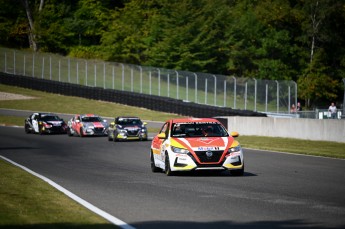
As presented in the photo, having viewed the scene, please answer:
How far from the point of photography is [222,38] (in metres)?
84.0

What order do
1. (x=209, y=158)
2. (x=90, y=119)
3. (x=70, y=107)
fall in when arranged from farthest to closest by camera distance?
(x=70, y=107), (x=90, y=119), (x=209, y=158)

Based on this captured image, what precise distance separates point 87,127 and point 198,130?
81.1 ft

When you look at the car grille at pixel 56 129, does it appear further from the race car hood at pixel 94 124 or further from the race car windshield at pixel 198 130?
the race car windshield at pixel 198 130

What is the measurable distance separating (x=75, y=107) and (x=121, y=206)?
51105mm

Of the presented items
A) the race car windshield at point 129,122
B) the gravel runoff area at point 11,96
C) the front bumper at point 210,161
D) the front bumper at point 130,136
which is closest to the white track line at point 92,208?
the front bumper at point 210,161

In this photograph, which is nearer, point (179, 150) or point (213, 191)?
point (213, 191)

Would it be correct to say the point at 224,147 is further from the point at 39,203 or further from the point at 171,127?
the point at 39,203

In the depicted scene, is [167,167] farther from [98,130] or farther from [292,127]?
[98,130]

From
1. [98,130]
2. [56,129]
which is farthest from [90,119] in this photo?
[56,129]

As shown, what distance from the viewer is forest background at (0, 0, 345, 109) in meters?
75.0

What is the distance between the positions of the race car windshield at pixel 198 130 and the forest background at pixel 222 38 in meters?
51.5

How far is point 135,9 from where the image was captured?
290 ft

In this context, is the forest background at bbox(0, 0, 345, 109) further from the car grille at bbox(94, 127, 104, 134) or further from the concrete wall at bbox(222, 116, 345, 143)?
the concrete wall at bbox(222, 116, 345, 143)

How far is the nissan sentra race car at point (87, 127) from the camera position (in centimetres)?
4422
